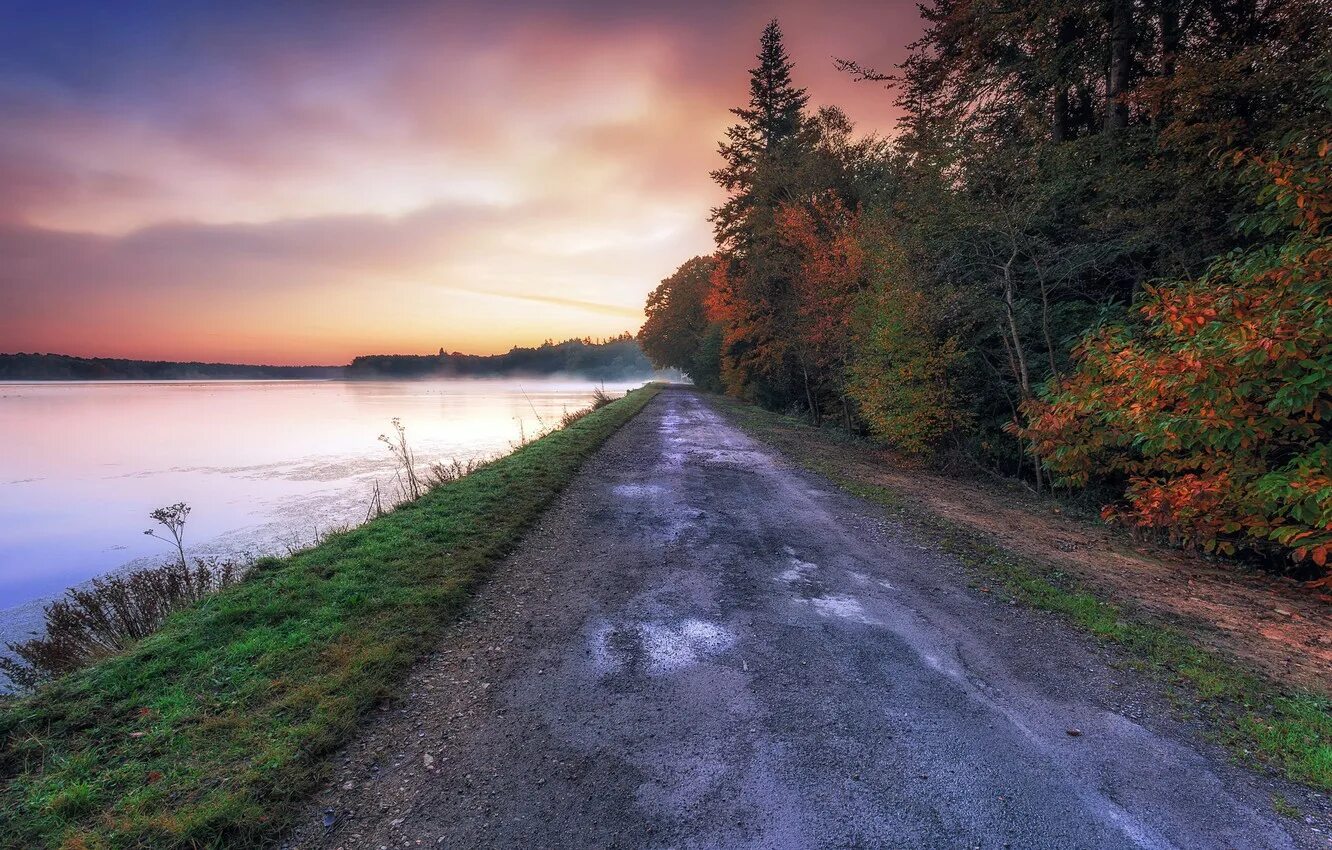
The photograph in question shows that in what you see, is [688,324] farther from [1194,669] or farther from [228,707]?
[228,707]

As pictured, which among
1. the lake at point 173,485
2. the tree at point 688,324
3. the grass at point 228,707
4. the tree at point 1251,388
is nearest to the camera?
the grass at point 228,707

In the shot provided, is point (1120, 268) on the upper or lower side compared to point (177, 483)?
upper

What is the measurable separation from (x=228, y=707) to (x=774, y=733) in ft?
11.2

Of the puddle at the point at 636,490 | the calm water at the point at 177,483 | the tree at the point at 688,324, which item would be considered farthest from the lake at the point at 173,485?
the tree at the point at 688,324

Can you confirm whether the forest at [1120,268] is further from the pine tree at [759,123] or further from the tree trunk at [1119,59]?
the pine tree at [759,123]

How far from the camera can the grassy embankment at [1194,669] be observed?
116 inches

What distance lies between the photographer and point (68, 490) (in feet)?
38.9

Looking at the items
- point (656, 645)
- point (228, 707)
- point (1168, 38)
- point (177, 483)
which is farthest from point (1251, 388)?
point (177, 483)

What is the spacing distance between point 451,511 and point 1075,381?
9.17 meters

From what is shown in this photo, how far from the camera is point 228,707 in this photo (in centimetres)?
317

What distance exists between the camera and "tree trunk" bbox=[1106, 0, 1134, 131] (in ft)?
30.0

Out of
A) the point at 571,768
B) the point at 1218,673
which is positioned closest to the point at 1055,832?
the point at 571,768

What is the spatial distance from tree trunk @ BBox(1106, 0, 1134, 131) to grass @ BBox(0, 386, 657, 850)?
43.3 ft

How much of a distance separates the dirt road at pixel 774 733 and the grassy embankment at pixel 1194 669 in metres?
0.27
